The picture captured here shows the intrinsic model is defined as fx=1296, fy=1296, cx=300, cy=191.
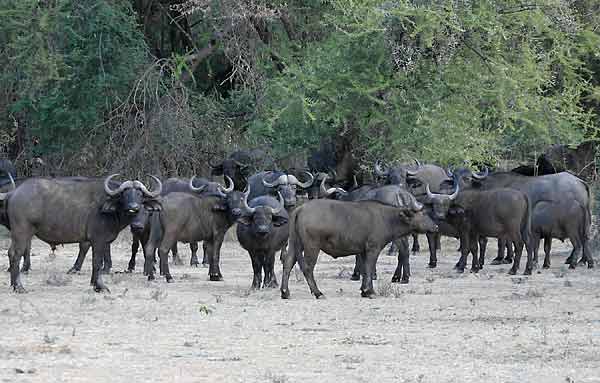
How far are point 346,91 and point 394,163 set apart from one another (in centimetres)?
177

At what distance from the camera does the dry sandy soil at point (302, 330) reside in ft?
33.3

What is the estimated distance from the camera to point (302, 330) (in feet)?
42.0

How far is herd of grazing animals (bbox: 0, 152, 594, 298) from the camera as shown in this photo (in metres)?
15.9

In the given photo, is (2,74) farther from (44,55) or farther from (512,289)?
(512,289)

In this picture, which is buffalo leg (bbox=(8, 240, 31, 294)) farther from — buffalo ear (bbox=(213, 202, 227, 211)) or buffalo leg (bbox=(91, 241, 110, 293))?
buffalo ear (bbox=(213, 202, 227, 211))

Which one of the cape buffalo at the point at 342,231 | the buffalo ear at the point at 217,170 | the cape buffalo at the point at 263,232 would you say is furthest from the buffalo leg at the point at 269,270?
the buffalo ear at the point at 217,170

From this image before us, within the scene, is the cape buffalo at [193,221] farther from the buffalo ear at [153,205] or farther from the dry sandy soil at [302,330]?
the buffalo ear at [153,205]

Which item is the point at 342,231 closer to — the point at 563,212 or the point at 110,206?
the point at 110,206

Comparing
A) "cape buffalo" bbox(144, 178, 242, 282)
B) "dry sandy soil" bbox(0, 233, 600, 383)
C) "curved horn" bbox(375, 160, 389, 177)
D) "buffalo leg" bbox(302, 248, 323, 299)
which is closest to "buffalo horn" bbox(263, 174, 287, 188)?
"dry sandy soil" bbox(0, 233, 600, 383)

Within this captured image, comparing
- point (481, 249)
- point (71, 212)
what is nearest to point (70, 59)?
point (481, 249)

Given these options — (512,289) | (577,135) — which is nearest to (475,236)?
(512,289)

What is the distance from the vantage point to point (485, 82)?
26.7m

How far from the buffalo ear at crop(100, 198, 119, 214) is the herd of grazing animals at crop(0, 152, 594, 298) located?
13mm

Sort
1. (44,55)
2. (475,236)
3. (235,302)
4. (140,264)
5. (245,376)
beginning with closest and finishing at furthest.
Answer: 1. (245,376)
2. (235,302)
3. (475,236)
4. (140,264)
5. (44,55)
